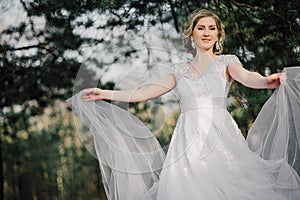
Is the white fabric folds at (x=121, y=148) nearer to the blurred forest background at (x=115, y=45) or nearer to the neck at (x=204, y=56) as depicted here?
the blurred forest background at (x=115, y=45)

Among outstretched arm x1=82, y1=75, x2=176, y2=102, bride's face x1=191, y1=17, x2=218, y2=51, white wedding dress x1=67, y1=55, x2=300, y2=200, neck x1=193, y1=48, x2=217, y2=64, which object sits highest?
bride's face x1=191, y1=17, x2=218, y2=51

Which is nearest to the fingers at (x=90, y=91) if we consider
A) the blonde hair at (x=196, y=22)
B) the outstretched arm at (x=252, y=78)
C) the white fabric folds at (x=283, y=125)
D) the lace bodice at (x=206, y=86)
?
the lace bodice at (x=206, y=86)

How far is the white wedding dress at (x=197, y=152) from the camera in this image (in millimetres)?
2082

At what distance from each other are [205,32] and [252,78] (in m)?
0.34

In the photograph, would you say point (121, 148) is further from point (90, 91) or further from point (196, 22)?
point (196, 22)

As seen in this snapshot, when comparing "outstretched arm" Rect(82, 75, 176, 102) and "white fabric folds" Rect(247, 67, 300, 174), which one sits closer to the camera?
"white fabric folds" Rect(247, 67, 300, 174)

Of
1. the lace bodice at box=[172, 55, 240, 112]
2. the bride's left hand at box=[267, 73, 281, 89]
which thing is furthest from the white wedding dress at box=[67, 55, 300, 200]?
the bride's left hand at box=[267, 73, 281, 89]

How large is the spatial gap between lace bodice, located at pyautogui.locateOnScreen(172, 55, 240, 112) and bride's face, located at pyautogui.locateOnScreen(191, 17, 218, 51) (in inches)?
3.7

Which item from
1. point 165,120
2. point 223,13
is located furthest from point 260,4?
point 165,120

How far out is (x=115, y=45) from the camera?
9.02 ft

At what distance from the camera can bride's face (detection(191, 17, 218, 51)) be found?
232 centimetres

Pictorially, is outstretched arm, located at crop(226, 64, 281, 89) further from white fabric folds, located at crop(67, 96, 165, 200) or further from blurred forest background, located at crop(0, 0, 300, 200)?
white fabric folds, located at crop(67, 96, 165, 200)

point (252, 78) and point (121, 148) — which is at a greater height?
point (252, 78)

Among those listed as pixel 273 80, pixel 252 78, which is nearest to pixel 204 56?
pixel 252 78
